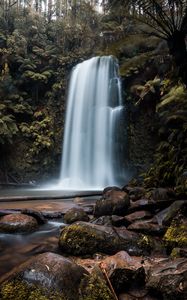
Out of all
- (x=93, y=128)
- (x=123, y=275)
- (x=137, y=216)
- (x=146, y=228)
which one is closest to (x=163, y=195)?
(x=137, y=216)

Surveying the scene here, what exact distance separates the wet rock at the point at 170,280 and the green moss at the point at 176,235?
2.76ft

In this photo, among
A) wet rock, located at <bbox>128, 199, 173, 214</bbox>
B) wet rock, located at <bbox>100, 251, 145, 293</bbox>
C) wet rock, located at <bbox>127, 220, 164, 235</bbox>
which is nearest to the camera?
wet rock, located at <bbox>100, 251, 145, 293</bbox>

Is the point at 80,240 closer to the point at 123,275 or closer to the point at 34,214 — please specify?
the point at 123,275

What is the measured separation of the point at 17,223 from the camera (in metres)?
5.31

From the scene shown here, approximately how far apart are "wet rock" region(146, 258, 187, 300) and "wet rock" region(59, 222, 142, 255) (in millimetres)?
918

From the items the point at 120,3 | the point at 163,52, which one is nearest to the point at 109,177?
the point at 163,52

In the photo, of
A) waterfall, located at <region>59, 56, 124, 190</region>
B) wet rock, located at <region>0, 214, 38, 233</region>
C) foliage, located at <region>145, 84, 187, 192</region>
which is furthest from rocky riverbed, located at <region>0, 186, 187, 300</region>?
waterfall, located at <region>59, 56, 124, 190</region>

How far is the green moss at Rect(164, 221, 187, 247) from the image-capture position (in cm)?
399

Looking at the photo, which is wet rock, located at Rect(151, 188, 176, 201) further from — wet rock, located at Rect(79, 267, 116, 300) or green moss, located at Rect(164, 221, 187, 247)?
wet rock, located at Rect(79, 267, 116, 300)

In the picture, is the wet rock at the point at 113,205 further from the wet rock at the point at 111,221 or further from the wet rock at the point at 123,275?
the wet rock at the point at 123,275

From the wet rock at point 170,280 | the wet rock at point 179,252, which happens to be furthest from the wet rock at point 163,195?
the wet rock at point 170,280

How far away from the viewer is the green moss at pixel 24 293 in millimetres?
2670

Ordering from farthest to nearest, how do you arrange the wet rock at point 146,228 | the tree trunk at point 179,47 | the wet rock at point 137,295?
the tree trunk at point 179,47, the wet rock at point 146,228, the wet rock at point 137,295

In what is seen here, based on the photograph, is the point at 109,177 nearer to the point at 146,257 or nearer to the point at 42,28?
the point at 146,257
